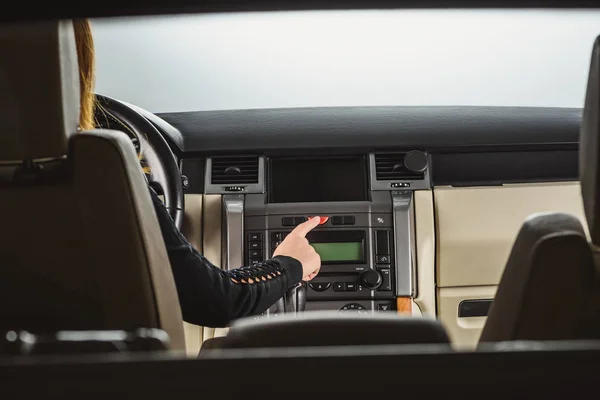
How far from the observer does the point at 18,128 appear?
131cm

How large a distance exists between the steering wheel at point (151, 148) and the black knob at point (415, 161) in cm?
102

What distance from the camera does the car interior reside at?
2.57 ft

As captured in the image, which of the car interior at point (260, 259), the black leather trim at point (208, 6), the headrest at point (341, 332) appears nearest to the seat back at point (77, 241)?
the car interior at point (260, 259)

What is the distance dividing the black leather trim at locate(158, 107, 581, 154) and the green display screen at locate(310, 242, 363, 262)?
44 centimetres

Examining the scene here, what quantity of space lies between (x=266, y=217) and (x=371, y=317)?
8.47 feet

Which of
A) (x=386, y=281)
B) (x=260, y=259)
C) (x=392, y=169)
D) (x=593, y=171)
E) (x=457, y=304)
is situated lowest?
(x=457, y=304)

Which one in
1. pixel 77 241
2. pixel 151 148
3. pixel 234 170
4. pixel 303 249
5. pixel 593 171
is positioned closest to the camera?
pixel 593 171

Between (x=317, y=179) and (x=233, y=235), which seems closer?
(x=233, y=235)

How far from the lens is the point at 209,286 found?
7.04 feet

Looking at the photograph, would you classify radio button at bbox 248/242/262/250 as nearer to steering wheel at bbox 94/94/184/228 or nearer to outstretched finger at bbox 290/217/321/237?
outstretched finger at bbox 290/217/321/237

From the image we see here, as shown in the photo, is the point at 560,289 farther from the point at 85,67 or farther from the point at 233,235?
the point at 233,235

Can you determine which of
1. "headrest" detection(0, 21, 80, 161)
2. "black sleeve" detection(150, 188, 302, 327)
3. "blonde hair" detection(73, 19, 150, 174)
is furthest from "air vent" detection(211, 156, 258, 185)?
"headrest" detection(0, 21, 80, 161)

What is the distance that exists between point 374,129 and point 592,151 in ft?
8.28

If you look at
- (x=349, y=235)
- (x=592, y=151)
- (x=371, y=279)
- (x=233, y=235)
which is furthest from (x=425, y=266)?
(x=592, y=151)
